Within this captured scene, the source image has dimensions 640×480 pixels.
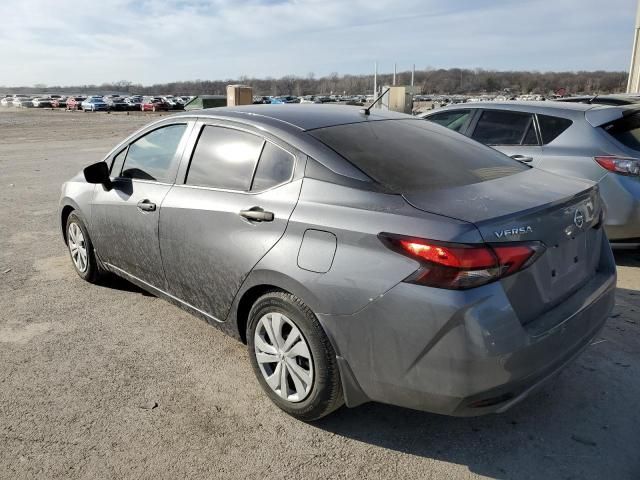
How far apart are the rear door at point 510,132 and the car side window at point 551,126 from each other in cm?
7

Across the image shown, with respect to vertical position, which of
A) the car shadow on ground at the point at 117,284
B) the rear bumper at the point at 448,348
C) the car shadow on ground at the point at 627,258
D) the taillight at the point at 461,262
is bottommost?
the car shadow on ground at the point at 117,284

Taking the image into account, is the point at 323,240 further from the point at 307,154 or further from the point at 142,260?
the point at 142,260

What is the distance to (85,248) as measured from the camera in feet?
15.9

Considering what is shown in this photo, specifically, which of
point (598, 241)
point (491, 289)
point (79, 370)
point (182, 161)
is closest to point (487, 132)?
point (598, 241)

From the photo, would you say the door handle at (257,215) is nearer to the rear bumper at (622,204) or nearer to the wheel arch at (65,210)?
the wheel arch at (65,210)

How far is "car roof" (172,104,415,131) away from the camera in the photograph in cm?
327

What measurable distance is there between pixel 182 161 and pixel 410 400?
7.19 feet

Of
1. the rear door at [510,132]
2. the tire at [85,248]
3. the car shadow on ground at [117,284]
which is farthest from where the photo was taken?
the rear door at [510,132]

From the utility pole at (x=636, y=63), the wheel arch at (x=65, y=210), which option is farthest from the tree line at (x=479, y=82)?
the wheel arch at (x=65, y=210)

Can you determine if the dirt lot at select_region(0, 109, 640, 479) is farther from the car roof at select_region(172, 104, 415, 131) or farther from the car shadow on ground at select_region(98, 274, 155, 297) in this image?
the car roof at select_region(172, 104, 415, 131)

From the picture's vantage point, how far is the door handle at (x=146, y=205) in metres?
3.74

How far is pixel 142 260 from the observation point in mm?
3961

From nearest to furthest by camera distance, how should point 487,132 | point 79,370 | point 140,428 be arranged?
point 140,428 < point 79,370 < point 487,132

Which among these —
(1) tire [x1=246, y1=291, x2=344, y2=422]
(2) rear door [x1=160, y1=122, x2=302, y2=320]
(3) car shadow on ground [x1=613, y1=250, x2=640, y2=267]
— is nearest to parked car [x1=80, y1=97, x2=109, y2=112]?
(3) car shadow on ground [x1=613, y1=250, x2=640, y2=267]
